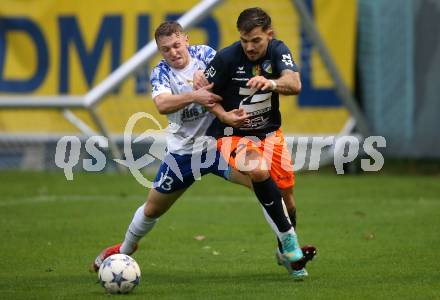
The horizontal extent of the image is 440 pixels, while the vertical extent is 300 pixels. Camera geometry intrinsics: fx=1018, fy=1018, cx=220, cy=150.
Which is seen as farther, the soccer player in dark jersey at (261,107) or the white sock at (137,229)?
the white sock at (137,229)

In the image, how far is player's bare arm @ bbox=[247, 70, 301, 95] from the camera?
7.34 meters

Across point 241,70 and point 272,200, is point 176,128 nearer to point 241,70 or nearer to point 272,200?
point 241,70

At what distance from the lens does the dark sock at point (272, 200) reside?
762 cm

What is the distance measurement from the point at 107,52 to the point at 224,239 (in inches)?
309

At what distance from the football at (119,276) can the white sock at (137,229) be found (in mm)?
1055

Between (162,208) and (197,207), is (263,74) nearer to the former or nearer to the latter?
(162,208)

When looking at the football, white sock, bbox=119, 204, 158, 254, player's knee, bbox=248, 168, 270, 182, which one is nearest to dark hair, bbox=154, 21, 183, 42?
player's knee, bbox=248, 168, 270, 182

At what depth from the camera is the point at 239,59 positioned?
7.84 meters

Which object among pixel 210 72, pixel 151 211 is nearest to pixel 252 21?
pixel 210 72

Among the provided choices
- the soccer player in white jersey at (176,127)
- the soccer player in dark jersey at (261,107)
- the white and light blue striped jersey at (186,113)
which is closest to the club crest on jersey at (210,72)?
the soccer player in dark jersey at (261,107)

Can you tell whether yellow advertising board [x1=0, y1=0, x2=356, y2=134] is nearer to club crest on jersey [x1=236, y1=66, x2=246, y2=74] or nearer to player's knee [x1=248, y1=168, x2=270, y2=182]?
club crest on jersey [x1=236, y1=66, x2=246, y2=74]

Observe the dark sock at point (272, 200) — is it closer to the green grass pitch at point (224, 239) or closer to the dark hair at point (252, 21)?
the green grass pitch at point (224, 239)

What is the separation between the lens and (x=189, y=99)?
7.69 meters

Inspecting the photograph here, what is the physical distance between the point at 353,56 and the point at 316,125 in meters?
1.32
